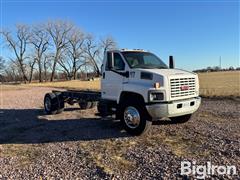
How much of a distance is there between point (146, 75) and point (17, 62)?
86.2m

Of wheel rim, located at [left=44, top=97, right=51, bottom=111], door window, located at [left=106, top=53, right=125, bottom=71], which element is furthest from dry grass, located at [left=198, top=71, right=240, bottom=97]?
door window, located at [left=106, top=53, right=125, bottom=71]

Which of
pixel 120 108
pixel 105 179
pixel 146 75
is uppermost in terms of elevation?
pixel 146 75

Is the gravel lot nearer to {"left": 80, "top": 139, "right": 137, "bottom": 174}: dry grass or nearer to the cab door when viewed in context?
{"left": 80, "top": 139, "right": 137, "bottom": 174}: dry grass

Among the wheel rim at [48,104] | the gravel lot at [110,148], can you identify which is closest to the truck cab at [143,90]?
the gravel lot at [110,148]


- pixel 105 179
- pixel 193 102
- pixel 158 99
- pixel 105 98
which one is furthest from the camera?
pixel 105 98

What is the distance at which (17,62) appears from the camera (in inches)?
3477

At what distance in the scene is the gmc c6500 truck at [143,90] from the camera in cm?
812

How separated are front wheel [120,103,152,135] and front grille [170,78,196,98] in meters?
1.01

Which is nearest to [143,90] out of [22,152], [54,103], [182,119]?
[182,119]

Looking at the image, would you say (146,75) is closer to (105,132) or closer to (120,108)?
(120,108)

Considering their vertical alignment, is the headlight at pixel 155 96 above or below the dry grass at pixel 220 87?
above

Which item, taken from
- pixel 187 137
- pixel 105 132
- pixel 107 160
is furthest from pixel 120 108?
pixel 107 160

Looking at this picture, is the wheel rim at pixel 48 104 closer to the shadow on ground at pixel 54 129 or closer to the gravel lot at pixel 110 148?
the shadow on ground at pixel 54 129

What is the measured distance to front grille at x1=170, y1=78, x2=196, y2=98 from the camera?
8258 mm
